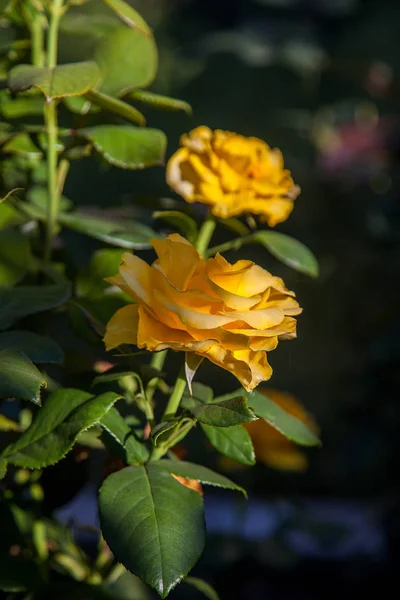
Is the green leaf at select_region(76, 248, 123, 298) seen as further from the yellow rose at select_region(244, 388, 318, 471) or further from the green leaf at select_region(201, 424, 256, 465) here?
the yellow rose at select_region(244, 388, 318, 471)

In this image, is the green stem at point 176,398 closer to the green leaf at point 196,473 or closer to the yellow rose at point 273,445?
the green leaf at point 196,473

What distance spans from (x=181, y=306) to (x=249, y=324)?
0.04 metres

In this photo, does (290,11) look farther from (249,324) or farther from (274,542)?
(249,324)

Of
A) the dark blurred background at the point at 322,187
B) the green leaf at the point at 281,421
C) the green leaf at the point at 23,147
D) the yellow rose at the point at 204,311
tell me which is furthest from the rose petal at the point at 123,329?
the dark blurred background at the point at 322,187

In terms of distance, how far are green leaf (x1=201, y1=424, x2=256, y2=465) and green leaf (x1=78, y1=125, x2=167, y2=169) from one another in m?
0.23

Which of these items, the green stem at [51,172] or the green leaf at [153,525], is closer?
the green leaf at [153,525]

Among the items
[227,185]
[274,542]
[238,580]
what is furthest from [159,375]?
[238,580]

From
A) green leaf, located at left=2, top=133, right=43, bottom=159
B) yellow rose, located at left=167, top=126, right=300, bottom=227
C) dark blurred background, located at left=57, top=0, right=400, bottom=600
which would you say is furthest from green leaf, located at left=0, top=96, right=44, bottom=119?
dark blurred background, located at left=57, top=0, right=400, bottom=600

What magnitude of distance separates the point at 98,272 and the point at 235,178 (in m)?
0.14

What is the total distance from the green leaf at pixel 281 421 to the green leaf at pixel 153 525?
86mm

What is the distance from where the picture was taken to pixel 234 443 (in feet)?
1.73

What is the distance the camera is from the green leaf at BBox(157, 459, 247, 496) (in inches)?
19.1

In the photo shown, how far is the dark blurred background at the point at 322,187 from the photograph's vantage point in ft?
5.89

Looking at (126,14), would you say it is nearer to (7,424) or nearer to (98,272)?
(98,272)
